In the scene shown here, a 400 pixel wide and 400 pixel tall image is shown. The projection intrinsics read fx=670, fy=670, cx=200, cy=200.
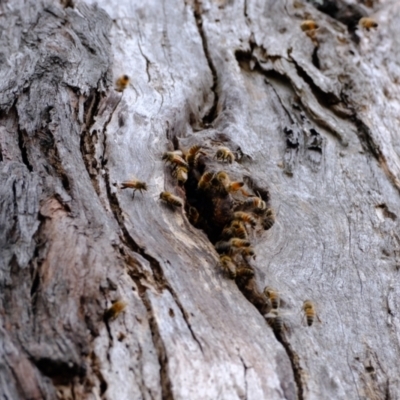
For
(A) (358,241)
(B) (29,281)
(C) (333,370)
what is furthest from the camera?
(A) (358,241)

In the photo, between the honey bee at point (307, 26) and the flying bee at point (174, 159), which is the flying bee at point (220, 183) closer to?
the flying bee at point (174, 159)

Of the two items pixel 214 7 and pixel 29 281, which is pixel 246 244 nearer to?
pixel 29 281

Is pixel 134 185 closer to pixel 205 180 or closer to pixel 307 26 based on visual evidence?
pixel 205 180

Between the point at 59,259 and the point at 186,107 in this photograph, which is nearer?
the point at 59,259

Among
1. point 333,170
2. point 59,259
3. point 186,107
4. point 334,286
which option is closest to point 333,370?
point 334,286

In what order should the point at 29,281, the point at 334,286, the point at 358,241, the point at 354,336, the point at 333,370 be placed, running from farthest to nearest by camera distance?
the point at 358,241
the point at 334,286
the point at 354,336
the point at 333,370
the point at 29,281

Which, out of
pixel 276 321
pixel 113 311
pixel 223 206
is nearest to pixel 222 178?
pixel 223 206

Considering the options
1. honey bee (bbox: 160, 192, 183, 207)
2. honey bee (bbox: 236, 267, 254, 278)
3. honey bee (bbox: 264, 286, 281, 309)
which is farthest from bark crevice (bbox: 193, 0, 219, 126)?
honey bee (bbox: 264, 286, 281, 309)
